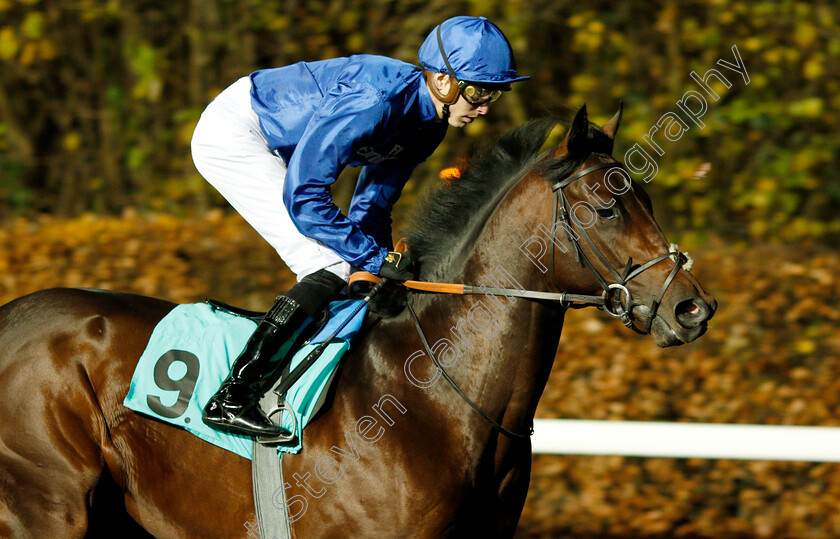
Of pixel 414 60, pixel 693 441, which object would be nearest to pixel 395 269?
pixel 693 441

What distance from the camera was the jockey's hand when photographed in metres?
2.69

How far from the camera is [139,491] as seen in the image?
286 centimetres

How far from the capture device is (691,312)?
2.41 meters

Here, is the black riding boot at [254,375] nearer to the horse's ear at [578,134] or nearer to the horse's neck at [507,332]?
the horse's neck at [507,332]

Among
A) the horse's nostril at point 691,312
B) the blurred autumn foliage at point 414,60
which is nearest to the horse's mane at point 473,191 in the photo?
the horse's nostril at point 691,312

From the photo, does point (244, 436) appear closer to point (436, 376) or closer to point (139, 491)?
point (139, 491)

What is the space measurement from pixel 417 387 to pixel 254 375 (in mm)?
520

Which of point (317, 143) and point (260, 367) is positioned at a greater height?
point (317, 143)

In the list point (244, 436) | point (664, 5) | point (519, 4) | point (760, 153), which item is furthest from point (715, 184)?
point (244, 436)

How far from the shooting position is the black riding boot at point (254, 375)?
2590 mm

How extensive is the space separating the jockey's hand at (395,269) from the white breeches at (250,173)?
0.62 ft

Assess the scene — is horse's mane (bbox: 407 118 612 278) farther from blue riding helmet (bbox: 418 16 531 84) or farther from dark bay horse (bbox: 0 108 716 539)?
blue riding helmet (bbox: 418 16 531 84)

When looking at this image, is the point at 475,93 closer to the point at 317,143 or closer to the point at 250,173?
the point at 317,143

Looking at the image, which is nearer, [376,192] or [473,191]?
[473,191]
